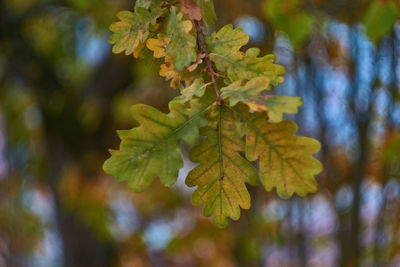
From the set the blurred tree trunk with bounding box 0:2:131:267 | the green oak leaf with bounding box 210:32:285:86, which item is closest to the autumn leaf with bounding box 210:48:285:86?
the green oak leaf with bounding box 210:32:285:86

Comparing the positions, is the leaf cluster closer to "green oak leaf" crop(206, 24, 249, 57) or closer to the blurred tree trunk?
"green oak leaf" crop(206, 24, 249, 57)

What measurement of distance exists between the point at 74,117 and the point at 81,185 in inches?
32.4

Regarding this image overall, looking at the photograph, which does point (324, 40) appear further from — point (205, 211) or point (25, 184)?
point (25, 184)

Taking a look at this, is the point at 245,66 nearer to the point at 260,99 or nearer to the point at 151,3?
the point at 260,99

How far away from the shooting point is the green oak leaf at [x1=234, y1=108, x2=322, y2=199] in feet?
2.19

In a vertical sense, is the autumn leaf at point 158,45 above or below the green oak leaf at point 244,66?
above

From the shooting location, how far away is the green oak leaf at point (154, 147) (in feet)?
2.18

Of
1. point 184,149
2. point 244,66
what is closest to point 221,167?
point 244,66

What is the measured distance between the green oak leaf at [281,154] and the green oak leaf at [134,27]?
230 millimetres

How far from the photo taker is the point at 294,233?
3.49 m

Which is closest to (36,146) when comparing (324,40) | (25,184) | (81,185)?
(25,184)

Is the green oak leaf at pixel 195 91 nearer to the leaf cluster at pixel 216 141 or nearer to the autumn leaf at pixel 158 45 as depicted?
the leaf cluster at pixel 216 141

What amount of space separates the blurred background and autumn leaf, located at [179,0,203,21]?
0.15m

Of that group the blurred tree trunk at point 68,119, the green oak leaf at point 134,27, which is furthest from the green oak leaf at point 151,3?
the blurred tree trunk at point 68,119
